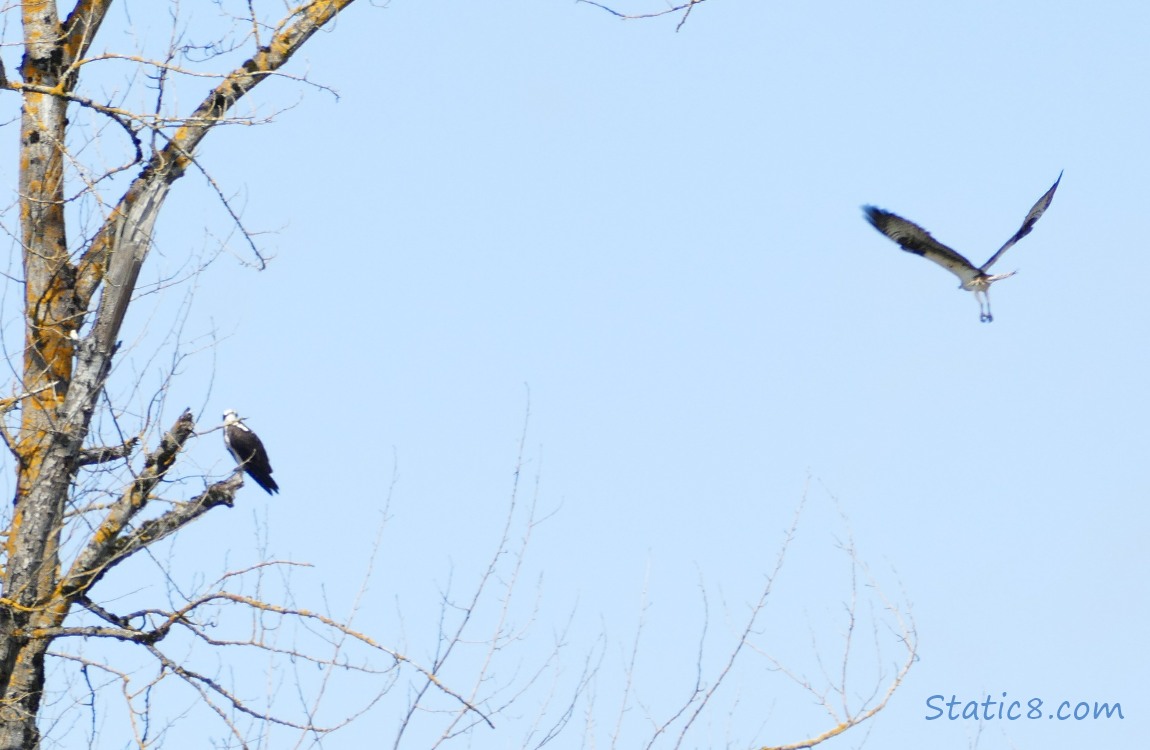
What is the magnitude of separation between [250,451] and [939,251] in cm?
429

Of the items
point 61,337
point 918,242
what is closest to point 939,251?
point 918,242

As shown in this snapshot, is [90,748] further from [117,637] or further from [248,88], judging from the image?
[248,88]

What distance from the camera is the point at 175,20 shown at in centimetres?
584

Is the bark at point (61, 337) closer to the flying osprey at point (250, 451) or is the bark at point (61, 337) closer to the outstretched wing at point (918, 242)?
the flying osprey at point (250, 451)

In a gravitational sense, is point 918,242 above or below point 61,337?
above

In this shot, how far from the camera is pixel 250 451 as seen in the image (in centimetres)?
799

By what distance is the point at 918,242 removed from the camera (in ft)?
28.1

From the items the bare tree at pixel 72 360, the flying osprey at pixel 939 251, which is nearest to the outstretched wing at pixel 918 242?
A: the flying osprey at pixel 939 251

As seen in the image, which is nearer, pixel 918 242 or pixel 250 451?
pixel 250 451

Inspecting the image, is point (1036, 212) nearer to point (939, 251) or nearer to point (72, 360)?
point (939, 251)

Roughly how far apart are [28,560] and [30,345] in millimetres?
873

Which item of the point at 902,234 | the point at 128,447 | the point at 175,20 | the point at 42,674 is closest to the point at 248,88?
the point at 175,20

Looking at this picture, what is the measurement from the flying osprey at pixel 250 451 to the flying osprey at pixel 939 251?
153 inches

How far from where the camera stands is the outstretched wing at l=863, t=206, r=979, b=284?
8.41 meters
